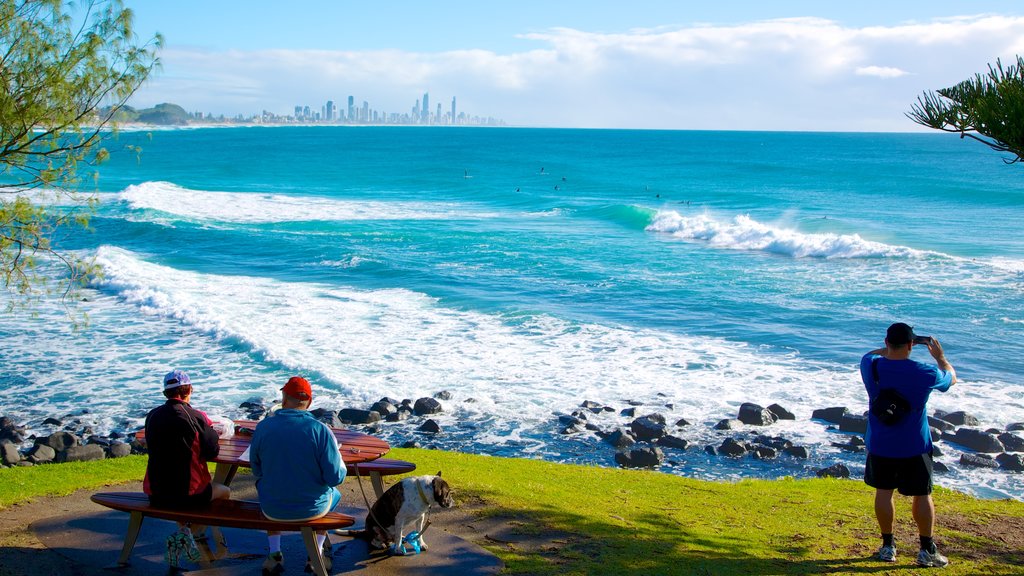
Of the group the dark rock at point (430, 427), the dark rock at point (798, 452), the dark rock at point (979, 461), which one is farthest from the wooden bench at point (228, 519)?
the dark rock at point (979, 461)

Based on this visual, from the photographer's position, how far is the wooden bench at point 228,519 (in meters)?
6.02

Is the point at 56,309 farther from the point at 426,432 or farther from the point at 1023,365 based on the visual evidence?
the point at 1023,365

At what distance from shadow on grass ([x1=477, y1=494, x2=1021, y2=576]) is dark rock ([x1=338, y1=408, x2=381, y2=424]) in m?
7.32

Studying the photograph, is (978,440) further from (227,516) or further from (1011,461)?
(227,516)

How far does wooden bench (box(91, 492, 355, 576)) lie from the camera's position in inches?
237

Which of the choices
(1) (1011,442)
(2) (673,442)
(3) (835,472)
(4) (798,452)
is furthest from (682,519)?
(1) (1011,442)

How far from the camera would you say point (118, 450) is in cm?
1252

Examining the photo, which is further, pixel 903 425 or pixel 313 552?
pixel 903 425

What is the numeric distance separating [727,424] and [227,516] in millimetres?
9919

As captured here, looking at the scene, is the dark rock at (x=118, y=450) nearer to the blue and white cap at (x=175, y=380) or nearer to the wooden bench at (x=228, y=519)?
the wooden bench at (x=228, y=519)

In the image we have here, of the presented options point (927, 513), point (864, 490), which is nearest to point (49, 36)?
point (927, 513)

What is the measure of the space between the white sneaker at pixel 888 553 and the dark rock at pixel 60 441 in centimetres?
1117

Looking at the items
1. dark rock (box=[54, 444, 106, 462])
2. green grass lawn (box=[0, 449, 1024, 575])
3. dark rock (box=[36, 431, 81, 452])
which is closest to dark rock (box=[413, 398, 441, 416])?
green grass lawn (box=[0, 449, 1024, 575])

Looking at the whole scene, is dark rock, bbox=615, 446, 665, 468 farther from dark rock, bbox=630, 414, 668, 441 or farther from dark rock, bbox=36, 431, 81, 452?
dark rock, bbox=36, 431, 81, 452
